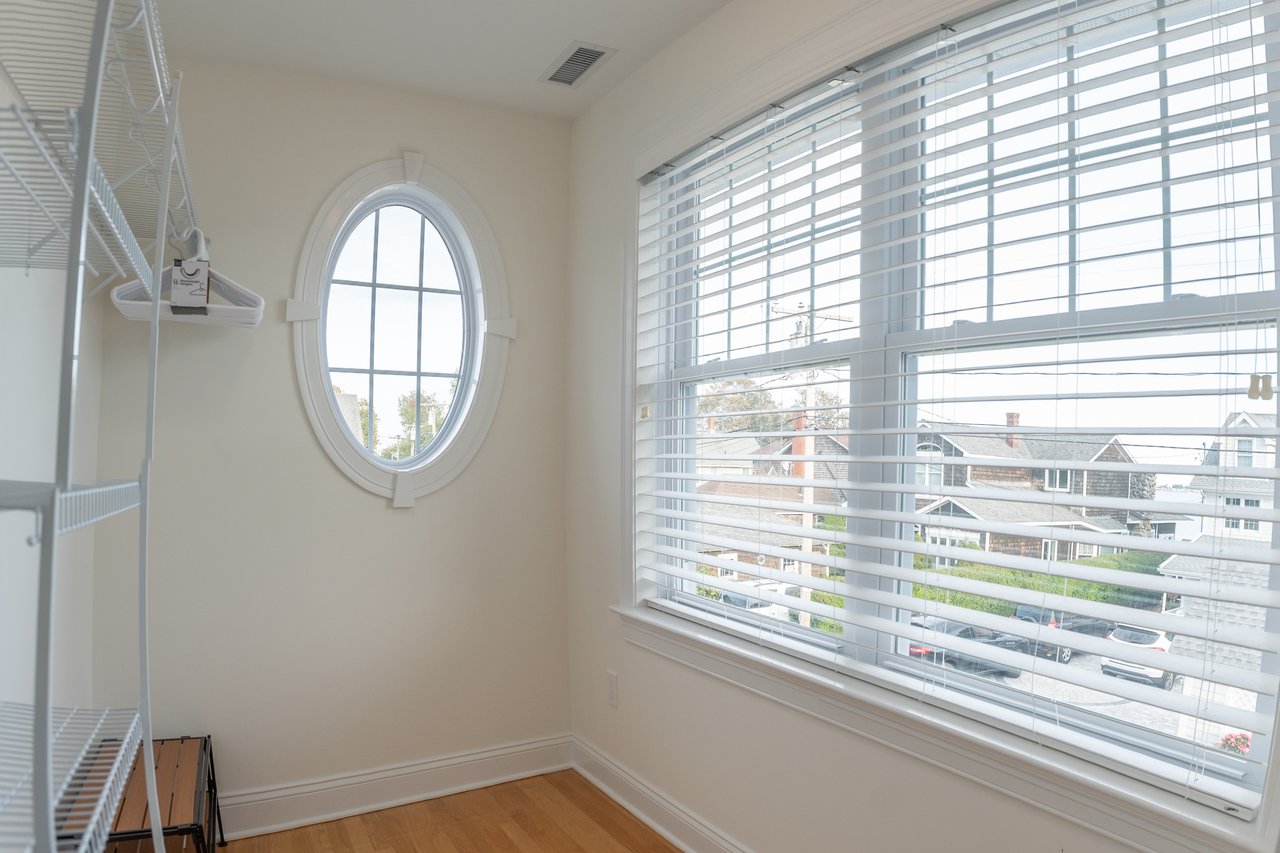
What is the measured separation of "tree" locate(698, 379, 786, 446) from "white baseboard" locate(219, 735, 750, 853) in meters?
1.22

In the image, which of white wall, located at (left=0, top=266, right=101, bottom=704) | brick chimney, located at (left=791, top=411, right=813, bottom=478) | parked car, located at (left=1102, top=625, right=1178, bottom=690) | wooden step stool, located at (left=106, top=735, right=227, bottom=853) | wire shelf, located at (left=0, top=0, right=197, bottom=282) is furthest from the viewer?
brick chimney, located at (left=791, top=411, right=813, bottom=478)

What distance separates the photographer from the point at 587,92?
3.22m

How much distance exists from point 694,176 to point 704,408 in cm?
76

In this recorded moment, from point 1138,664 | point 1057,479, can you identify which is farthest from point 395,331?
point 1138,664

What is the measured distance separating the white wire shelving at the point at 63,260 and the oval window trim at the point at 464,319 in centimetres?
125

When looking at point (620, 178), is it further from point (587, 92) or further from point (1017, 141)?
point (1017, 141)

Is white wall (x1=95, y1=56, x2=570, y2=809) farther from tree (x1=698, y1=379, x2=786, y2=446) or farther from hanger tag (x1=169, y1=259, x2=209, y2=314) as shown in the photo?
tree (x1=698, y1=379, x2=786, y2=446)

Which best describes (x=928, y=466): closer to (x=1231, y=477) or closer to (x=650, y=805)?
(x=1231, y=477)

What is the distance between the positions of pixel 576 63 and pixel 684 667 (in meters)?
2.11

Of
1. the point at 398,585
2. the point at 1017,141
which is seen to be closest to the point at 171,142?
the point at 1017,141

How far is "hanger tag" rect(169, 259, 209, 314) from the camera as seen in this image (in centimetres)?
242

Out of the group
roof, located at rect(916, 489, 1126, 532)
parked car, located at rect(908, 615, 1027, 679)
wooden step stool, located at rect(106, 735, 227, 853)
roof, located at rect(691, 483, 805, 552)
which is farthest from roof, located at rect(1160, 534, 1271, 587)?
wooden step stool, located at rect(106, 735, 227, 853)

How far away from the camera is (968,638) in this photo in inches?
72.0

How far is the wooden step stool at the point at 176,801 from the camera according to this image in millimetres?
2133
